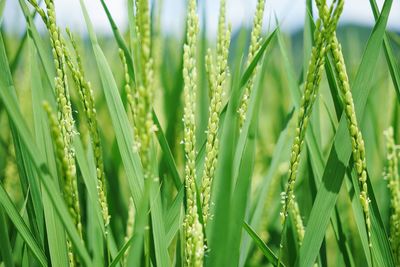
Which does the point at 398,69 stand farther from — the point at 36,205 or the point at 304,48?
the point at 36,205

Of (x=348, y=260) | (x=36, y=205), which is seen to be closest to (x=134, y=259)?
(x=36, y=205)

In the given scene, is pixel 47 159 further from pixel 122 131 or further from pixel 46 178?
pixel 46 178

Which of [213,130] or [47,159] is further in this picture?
[47,159]

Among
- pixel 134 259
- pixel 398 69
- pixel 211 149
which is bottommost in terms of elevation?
pixel 134 259

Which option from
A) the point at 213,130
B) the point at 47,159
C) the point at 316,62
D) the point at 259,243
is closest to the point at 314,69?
the point at 316,62

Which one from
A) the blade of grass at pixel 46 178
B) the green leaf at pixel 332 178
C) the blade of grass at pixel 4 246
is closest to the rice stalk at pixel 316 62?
the green leaf at pixel 332 178

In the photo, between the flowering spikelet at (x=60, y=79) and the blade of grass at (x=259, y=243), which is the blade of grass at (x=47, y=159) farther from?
the blade of grass at (x=259, y=243)

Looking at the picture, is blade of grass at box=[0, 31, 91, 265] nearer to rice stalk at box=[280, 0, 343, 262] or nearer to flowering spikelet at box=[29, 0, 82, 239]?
flowering spikelet at box=[29, 0, 82, 239]

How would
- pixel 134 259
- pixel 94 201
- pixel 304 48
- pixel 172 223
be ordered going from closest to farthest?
pixel 134 259
pixel 94 201
pixel 172 223
pixel 304 48

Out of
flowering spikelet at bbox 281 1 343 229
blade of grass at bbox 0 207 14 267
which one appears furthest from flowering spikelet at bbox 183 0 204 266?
blade of grass at bbox 0 207 14 267
